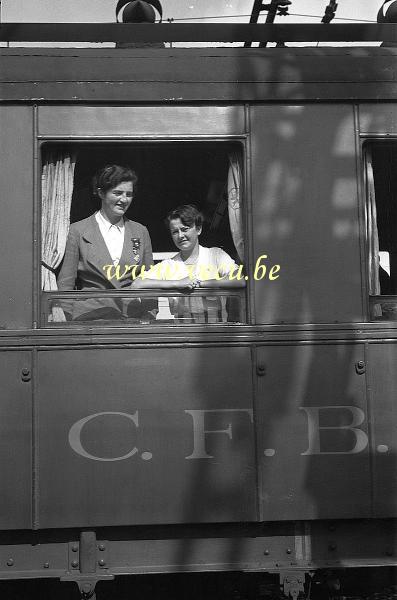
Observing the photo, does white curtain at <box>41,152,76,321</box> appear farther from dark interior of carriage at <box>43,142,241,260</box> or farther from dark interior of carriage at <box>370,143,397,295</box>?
dark interior of carriage at <box>370,143,397,295</box>

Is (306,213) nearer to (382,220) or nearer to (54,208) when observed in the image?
(382,220)

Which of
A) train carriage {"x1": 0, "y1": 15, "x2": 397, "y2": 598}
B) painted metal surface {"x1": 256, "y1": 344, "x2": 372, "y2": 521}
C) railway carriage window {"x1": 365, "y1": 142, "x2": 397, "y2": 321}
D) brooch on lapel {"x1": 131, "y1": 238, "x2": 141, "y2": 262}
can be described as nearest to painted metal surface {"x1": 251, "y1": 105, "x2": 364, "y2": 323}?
train carriage {"x1": 0, "y1": 15, "x2": 397, "y2": 598}

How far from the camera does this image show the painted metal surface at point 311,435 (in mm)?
4570

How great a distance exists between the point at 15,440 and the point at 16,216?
117 cm

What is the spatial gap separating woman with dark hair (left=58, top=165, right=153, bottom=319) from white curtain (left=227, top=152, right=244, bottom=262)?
0.47 metres

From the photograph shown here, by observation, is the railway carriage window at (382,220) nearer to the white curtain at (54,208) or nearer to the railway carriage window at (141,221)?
the railway carriage window at (141,221)

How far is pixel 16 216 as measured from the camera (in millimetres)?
4641

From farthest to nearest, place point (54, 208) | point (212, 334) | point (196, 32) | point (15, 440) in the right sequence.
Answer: point (196, 32), point (54, 208), point (212, 334), point (15, 440)

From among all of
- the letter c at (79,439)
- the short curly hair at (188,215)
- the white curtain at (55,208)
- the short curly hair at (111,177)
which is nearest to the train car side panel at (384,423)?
the short curly hair at (188,215)

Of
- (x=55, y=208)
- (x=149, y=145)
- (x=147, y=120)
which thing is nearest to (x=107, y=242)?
(x=55, y=208)

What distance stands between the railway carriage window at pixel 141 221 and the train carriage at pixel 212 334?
0.01 m

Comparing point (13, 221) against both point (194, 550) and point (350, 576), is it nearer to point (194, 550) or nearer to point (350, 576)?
point (194, 550)

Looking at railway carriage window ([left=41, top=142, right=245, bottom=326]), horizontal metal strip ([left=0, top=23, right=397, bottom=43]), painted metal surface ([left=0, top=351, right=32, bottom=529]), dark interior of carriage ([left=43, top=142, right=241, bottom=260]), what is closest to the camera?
painted metal surface ([left=0, top=351, right=32, bottom=529])

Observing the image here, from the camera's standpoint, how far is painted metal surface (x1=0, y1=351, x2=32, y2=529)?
175 inches
